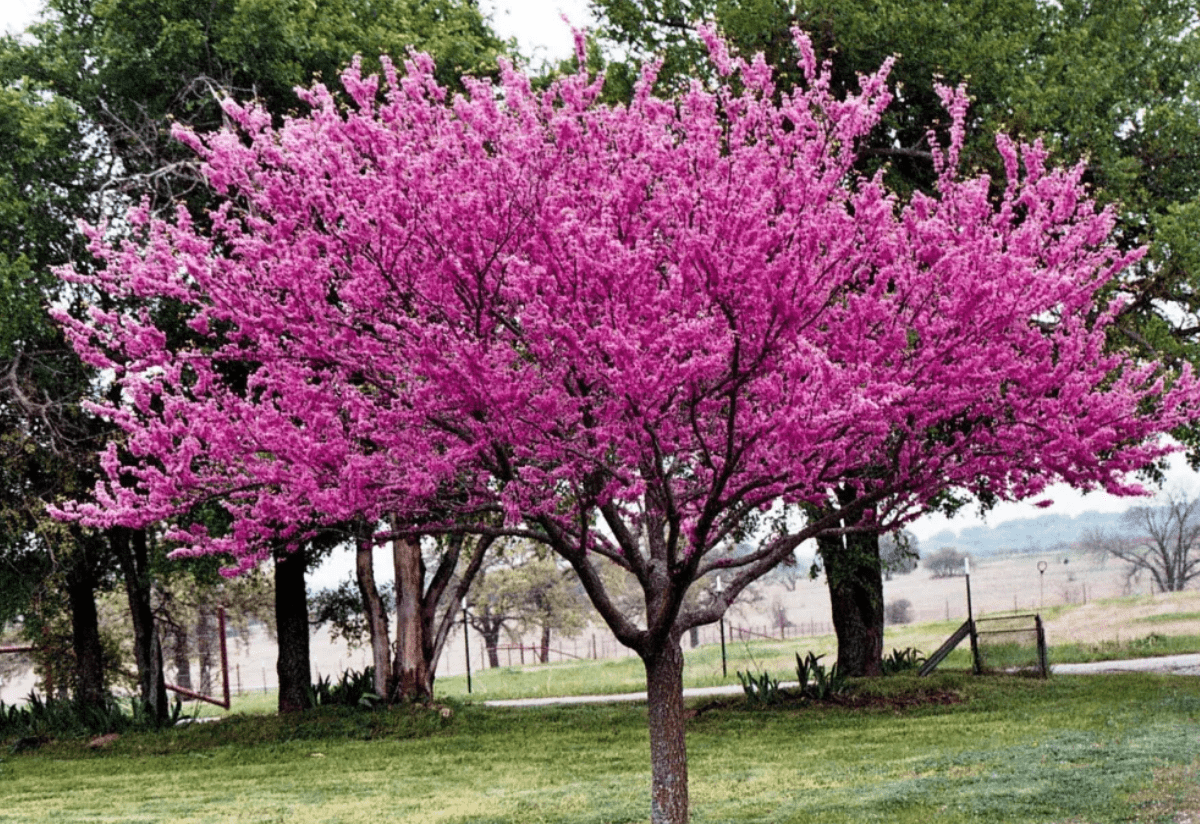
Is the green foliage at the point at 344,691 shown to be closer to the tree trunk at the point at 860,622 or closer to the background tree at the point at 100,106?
the background tree at the point at 100,106

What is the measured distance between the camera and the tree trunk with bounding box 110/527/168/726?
20.1m

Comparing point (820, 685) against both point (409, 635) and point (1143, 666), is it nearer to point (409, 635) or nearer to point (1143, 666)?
point (409, 635)

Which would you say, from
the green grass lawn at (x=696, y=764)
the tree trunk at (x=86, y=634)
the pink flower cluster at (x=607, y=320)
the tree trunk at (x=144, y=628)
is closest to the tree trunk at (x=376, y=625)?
the green grass lawn at (x=696, y=764)

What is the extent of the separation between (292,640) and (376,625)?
1.57 metres

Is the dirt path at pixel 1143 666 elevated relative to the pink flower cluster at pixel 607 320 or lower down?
lower down

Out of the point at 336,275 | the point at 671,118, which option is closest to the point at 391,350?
the point at 336,275

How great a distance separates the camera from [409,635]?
1983 centimetres

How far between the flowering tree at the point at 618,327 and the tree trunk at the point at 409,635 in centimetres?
1196

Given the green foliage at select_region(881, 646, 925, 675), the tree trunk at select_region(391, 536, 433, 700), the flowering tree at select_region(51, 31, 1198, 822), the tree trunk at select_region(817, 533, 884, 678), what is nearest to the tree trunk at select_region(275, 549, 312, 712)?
the tree trunk at select_region(391, 536, 433, 700)

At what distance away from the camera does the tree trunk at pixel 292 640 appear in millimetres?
20219

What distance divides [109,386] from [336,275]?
12570 millimetres

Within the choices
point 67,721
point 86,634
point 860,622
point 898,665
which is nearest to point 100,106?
point 86,634

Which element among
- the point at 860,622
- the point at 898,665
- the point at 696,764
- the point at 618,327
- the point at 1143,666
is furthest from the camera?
the point at 1143,666

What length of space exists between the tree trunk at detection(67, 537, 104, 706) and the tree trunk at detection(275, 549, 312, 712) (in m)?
3.70
